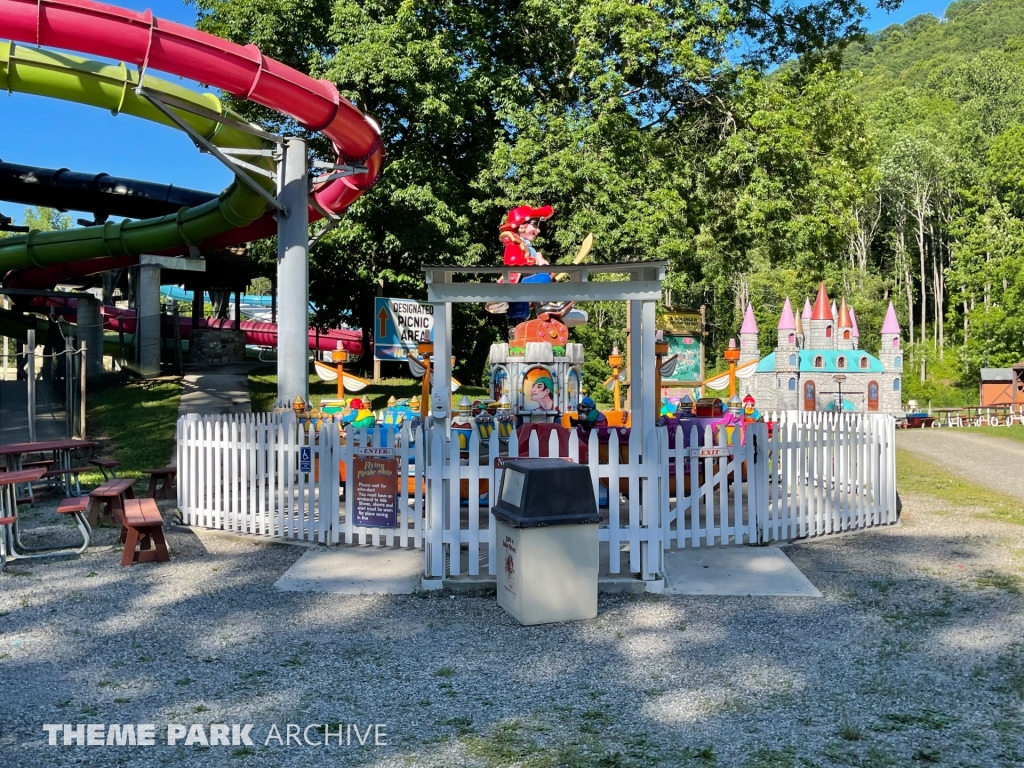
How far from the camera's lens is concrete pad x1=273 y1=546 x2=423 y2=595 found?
22.6 feet

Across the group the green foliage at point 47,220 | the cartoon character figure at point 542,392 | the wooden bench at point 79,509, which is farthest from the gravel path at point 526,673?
the green foliage at point 47,220

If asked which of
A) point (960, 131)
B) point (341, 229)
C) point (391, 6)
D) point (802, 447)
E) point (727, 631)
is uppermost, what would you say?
point (960, 131)

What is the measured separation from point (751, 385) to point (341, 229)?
23.7 metres

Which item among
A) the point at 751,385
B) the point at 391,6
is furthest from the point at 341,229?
the point at 751,385

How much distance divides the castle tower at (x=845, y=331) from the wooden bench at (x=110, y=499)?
1318 inches

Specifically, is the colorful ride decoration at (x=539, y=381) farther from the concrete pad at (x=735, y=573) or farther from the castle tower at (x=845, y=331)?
the castle tower at (x=845, y=331)

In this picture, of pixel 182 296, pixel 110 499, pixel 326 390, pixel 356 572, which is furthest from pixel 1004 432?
pixel 182 296

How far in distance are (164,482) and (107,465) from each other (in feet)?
2.81

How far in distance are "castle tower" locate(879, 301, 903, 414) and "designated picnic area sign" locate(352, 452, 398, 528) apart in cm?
3176

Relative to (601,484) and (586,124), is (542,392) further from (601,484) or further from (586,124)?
(586,124)

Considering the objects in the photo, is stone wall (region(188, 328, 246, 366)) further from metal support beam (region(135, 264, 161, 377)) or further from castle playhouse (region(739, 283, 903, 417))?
castle playhouse (region(739, 283, 903, 417))

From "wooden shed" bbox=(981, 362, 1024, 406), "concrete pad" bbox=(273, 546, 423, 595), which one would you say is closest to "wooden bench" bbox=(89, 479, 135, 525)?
"concrete pad" bbox=(273, 546, 423, 595)

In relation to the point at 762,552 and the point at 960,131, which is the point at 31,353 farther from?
the point at 960,131

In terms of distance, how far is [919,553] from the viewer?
8.12m
